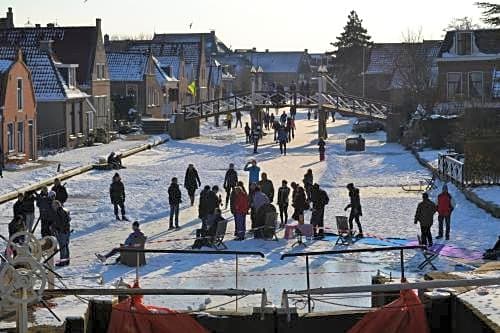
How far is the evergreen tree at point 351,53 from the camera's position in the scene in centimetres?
9743

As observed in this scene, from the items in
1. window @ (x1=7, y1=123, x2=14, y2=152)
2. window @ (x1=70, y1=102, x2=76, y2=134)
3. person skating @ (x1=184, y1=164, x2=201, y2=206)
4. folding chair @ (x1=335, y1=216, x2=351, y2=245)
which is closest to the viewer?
folding chair @ (x1=335, y1=216, x2=351, y2=245)

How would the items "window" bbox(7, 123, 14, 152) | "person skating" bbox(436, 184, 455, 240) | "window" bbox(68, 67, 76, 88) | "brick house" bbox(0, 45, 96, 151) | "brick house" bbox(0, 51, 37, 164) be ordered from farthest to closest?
"window" bbox(68, 67, 76, 88)
"brick house" bbox(0, 45, 96, 151)
"window" bbox(7, 123, 14, 152)
"brick house" bbox(0, 51, 37, 164)
"person skating" bbox(436, 184, 455, 240)

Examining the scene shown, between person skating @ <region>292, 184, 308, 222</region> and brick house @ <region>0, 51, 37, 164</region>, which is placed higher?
brick house @ <region>0, 51, 37, 164</region>

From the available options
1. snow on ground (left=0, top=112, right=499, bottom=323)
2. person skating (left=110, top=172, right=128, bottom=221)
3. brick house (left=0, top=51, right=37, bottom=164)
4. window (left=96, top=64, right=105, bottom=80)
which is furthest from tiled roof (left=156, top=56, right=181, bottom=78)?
person skating (left=110, top=172, right=128, bottom=221)

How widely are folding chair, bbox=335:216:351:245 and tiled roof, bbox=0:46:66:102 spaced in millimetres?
28866

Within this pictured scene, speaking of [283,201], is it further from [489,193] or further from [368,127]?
[368,127]

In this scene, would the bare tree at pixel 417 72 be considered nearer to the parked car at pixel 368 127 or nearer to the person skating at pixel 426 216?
the parked car at pixel 368 127

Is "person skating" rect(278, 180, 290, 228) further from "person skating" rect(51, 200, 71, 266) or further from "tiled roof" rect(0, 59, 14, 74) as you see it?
"tiled roof" rect(0, 59, 14, 74)

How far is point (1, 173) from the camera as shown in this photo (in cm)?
3431

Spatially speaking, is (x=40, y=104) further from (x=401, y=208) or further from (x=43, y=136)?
(x=401, y=208)

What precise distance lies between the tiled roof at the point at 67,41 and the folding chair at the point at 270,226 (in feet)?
116

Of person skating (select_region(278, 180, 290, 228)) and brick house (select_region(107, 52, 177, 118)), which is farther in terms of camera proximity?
brick house (select_region(107, 52, 177, 118))

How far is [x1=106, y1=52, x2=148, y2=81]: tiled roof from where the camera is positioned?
224ft

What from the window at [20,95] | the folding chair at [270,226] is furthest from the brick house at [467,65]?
the folding chair at [270,226]
